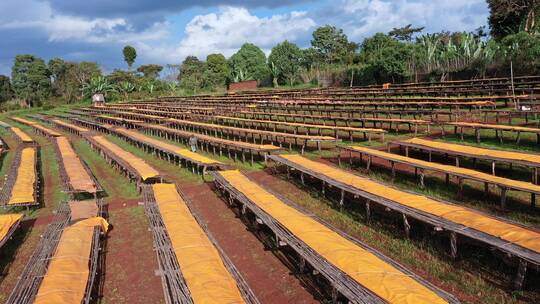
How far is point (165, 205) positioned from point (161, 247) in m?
3.24

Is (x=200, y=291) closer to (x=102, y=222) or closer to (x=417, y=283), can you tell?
(x=417, y=283)

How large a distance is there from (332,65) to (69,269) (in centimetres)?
5436

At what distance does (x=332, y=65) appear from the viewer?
59.8 m

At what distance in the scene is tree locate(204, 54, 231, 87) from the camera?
248ft

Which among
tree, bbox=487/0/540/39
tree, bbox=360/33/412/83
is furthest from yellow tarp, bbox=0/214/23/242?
tree, bbox=487/0/540/39

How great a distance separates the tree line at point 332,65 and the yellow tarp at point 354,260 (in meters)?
27.2

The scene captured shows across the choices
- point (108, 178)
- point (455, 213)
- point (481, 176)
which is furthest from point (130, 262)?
point (108, 178)

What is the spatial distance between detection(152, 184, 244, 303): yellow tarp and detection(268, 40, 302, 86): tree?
50994mm

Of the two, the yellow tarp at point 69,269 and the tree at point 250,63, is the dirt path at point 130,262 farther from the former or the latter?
the tree at point 250,63

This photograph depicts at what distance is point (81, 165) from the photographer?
20.2m

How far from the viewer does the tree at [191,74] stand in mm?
75312

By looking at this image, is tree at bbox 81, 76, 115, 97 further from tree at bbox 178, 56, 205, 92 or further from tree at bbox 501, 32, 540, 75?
tree at bbox 501, 32, 540, 75

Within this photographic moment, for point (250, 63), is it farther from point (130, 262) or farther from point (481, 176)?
point (130, 262)

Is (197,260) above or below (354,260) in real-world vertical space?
below
